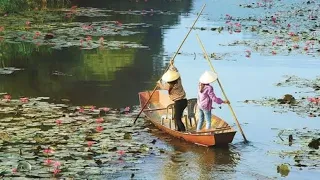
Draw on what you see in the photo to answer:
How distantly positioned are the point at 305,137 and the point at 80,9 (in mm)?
29156

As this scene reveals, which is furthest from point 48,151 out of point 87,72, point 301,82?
point 301,82

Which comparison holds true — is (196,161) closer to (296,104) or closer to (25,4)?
(296,104)

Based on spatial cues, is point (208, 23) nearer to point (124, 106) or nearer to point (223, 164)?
point (124, 106)

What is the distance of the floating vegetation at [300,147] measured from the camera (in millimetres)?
10649

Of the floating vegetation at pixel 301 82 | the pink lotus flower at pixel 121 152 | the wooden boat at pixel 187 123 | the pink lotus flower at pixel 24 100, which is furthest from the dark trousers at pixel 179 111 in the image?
the floating vegetation at pixel 301 82

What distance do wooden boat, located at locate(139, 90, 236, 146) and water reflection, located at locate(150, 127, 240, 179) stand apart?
16 cm

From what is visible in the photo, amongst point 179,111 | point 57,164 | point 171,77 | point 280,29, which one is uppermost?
point 171,77

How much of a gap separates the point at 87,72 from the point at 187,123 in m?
7.03

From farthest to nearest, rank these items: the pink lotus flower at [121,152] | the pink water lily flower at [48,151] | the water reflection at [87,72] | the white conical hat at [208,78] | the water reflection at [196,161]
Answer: the water reflection at [87,72], the white conical hat at [208,78], the pink lotus flower at [121,152], the pink water lily flower at [48,151], the water reflection at [196,161]

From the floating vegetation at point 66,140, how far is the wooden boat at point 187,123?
17.7 inches

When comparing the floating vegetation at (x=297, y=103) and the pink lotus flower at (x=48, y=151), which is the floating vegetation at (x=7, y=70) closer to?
the floating vegetation at (x=297, y=103)

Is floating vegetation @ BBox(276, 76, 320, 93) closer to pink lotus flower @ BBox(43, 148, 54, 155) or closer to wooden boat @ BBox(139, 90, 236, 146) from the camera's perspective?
wooden boat @ BBox(139, 90, 236, 146)

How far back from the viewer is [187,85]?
56.4 ft

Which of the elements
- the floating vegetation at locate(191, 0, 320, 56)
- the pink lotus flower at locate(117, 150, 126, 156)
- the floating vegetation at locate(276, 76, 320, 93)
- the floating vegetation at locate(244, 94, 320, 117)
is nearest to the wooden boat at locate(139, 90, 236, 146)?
the pink lotus flower at locate(117, 150, 126, 156)
